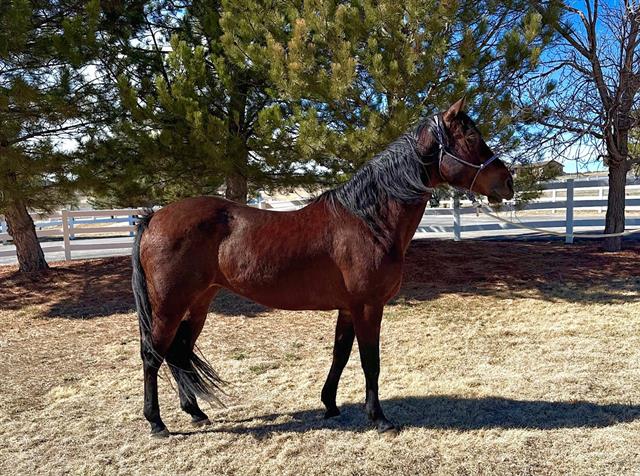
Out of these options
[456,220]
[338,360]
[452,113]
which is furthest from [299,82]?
[456,220]

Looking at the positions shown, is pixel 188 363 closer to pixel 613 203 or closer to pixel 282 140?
pixel 282 140

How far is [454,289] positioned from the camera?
695cm

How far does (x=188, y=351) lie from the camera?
3.16 m

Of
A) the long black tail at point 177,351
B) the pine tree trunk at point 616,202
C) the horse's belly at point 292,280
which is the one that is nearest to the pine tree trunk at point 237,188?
the long black tail at point 177,351

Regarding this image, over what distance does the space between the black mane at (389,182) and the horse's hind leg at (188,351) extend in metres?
1.18

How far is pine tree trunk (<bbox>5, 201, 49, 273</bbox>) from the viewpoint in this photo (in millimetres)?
7637

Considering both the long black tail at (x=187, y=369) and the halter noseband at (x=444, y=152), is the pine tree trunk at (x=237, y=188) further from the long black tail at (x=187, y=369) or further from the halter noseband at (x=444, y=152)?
the halter noseband at (x=444, y=152)

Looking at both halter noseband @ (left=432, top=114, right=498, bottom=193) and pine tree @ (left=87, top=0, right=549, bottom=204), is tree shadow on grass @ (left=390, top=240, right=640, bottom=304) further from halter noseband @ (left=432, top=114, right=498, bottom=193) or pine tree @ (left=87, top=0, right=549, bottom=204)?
halter noseband @ (left=432, top=114, right=498, bottom=193)

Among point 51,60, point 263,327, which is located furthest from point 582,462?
point 51,60

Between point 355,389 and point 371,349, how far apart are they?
2.88 ft

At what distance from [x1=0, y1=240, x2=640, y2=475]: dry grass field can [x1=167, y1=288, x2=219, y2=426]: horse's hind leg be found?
0.14 metres

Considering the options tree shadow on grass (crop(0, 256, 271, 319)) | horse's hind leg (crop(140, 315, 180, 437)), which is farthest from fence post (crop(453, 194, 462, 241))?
horse's hind leg (crop(140, 315, 180, 437))

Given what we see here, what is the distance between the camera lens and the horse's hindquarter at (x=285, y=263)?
2.90 m

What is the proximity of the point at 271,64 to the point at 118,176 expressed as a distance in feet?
9.29
